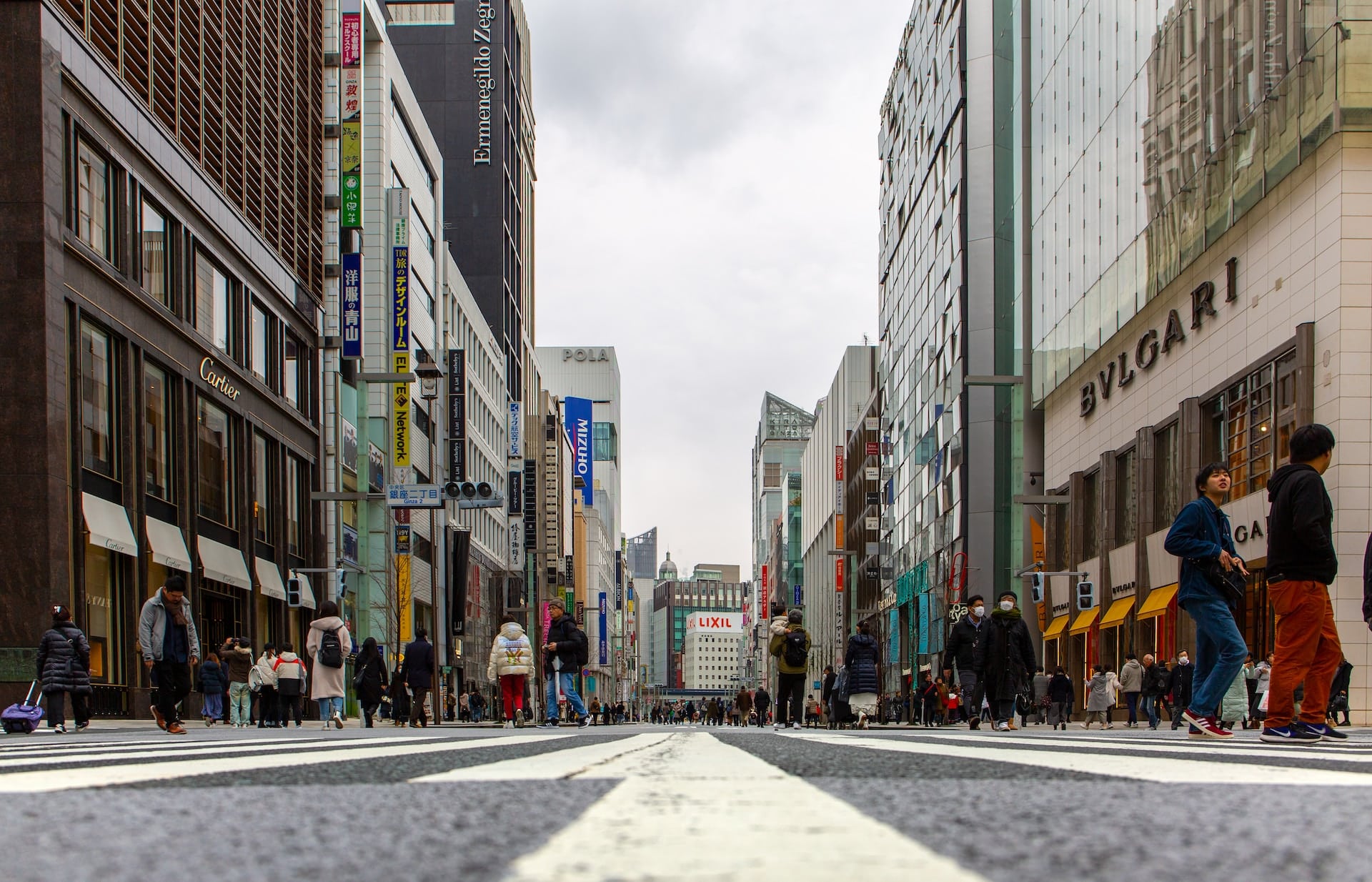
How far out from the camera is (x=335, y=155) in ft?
140

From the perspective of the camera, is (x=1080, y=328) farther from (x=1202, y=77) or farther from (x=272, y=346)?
(x=272, y=346)

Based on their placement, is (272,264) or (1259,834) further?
(272,264)

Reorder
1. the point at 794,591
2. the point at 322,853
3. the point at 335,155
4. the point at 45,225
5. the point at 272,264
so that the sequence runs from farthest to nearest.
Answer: the point at 794,591, the point at 335,155, the point at 272,264, the point at 45,225, the point at 322,853

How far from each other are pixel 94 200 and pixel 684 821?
24.2 m

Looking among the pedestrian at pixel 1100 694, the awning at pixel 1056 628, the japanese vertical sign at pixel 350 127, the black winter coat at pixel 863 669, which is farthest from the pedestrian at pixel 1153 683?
the japanese vertical sign at pixel 350 127

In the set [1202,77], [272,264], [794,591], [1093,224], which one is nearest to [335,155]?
[272,264]

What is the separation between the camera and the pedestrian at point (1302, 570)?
25.9ft

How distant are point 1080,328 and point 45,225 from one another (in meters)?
26.7

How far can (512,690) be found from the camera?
20891 millimetres

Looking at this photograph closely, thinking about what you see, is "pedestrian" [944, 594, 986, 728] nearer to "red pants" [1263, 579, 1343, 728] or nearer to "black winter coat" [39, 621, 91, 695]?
"red pants" [1263, 579, 1343, 728]

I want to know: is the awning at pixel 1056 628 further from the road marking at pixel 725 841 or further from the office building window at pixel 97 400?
the road marking at pixel 725 841

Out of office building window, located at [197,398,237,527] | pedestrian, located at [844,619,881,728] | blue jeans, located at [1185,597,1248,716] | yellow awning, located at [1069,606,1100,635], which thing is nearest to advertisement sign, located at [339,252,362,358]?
office building window, located at [197,398,237,527]

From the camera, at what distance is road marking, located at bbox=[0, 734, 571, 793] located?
3.23 m

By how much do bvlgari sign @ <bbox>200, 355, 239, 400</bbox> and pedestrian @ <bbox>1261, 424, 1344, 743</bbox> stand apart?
2514cm
